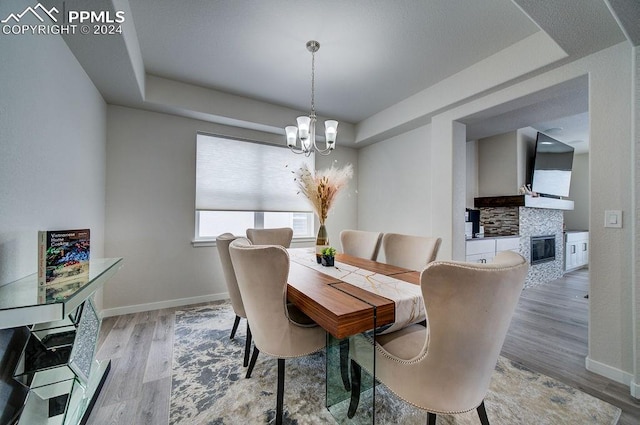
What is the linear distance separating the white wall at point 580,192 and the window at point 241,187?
6.58 meters

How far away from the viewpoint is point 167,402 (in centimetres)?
153

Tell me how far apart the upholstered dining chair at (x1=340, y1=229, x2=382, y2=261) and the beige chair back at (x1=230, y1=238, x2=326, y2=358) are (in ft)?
3.86

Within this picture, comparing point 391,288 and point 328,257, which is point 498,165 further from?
point 391,288

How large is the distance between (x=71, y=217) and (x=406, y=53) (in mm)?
3249

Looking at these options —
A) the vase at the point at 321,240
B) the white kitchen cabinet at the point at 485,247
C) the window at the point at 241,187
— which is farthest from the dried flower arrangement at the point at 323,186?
the white kitchen cabinet at the point at 485,247

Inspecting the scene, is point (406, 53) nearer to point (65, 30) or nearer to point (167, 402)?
point (65, 30)

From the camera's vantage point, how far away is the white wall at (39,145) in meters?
1.25

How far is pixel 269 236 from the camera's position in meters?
2.92

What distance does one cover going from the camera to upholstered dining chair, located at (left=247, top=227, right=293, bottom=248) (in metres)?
2.84

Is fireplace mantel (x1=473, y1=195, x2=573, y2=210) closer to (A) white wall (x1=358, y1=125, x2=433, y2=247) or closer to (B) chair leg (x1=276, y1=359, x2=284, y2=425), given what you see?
(A) white wall (x1=358, y1=125, x2=433, y2=247)

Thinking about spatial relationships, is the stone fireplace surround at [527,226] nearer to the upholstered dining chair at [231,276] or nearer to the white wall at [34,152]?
the upholstered dining chair at [231,276]

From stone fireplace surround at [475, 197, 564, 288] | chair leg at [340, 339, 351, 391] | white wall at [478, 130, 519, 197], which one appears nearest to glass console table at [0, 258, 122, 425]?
chair leg at [340, 339, 351, 391]

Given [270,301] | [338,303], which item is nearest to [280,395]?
[270,301]

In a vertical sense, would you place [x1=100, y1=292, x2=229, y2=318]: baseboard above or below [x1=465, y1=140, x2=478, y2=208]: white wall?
below
